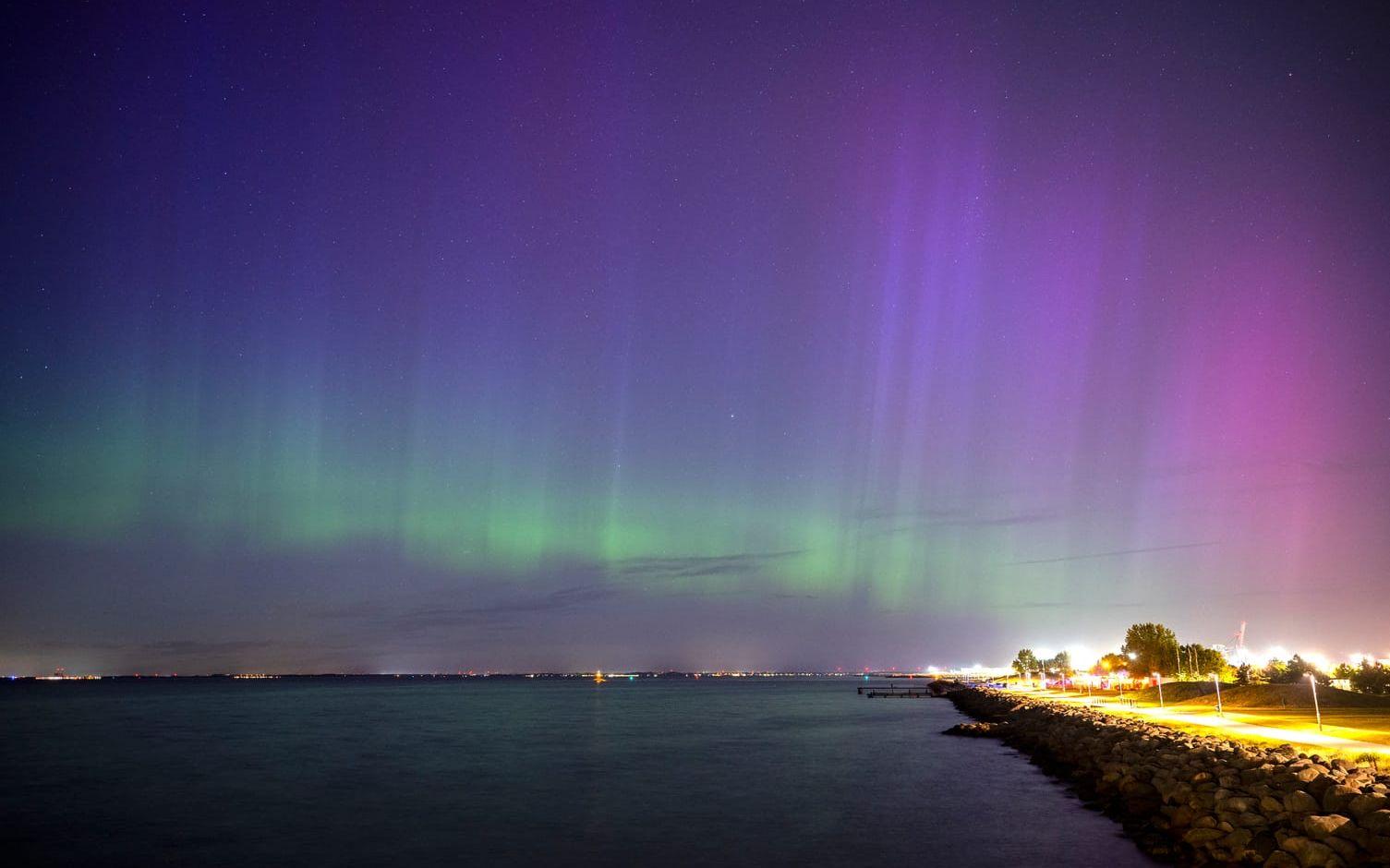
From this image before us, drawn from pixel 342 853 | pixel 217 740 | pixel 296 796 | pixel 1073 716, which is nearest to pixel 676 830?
→ pixel 342 853

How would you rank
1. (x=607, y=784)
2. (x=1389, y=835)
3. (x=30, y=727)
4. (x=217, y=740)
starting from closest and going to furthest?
(x=1389, y=835), (x=607, y=784), (x=217, y=740), (x=30, y=727)

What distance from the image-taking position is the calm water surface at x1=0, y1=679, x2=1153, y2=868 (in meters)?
26.6

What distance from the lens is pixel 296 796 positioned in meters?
37.6

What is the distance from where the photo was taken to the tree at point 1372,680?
5553cm

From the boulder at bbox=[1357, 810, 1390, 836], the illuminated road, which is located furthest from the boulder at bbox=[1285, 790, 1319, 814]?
the illuminated road

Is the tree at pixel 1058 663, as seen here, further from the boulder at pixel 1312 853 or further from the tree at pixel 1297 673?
the boulder at pixel 1312 853

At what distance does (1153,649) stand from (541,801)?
75414 mm

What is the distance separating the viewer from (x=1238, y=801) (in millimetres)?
22328

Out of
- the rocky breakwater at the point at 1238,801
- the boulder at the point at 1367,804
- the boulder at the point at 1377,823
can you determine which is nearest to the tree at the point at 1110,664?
the rocky breakwater at the point at 1238,801

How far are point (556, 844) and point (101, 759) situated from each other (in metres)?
41.3

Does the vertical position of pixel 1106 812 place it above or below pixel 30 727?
above

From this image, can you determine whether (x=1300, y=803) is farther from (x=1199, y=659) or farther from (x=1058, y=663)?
(x=1058, y=663)

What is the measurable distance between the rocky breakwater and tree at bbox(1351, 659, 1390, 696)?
29.4m

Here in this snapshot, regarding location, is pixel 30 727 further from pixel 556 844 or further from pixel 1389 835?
pixel 1389 835
